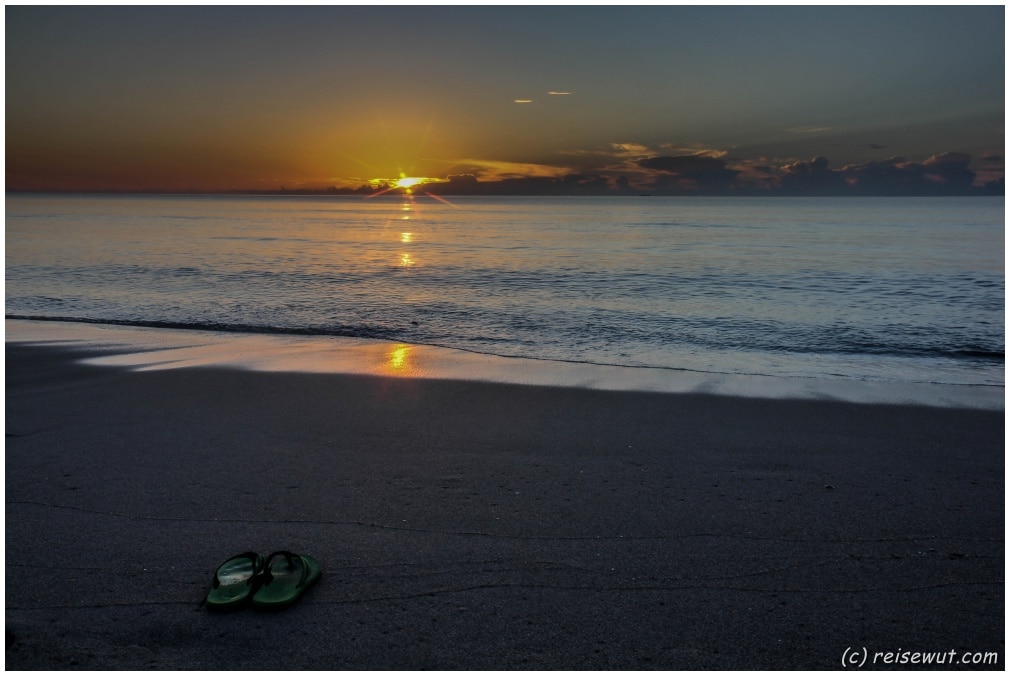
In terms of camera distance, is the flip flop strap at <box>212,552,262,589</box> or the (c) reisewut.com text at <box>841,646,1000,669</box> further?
the flip flop strap at <box>212,552,262,589</box>

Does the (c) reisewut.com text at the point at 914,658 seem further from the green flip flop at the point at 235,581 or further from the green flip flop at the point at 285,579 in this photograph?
the green flip flop at the point at 235,581

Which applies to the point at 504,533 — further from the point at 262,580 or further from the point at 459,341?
the point at 459,341

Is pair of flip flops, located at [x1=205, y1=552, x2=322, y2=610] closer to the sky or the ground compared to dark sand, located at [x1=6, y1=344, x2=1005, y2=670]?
closer to the sky

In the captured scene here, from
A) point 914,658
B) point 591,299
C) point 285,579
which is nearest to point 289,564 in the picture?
point 285,579

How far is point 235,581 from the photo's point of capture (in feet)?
10.8

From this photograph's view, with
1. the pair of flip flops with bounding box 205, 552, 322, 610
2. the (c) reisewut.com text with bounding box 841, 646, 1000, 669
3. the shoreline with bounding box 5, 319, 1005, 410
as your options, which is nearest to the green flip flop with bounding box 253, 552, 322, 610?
the pair of flip flops with bounding box 205, 552, 322, 610

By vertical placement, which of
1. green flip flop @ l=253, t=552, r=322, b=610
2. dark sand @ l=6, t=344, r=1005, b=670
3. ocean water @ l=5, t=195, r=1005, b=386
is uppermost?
green flip flop @ l=253, t=552, r=322, b=610

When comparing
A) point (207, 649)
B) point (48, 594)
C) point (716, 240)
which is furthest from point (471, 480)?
point (716, 240)

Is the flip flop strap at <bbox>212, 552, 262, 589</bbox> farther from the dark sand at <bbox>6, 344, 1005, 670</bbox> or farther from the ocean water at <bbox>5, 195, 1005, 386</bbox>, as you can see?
the ocean water at <bbox>5, 195, 1005, 386</bbox>

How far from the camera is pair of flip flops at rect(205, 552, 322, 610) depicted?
10.3 ft

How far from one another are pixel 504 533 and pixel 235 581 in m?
1.48

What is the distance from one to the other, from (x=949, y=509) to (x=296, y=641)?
4060 mm

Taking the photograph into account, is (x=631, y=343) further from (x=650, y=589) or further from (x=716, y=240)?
(x=716, y=240)

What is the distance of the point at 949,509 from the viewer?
429 cm
